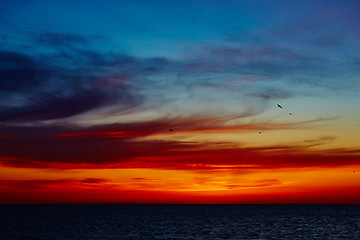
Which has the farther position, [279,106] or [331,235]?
[331,235]

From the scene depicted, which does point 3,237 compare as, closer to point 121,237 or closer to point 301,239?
point 121,237

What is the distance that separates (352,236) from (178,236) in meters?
32.5

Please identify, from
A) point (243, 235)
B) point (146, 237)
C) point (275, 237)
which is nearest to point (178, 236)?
point (146, 237)

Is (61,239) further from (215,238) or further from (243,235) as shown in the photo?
(243,235)

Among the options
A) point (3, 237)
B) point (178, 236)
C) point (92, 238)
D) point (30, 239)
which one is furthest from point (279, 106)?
point (3, 237)

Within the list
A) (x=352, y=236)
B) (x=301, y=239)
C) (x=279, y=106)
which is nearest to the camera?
(x=279, y=106)

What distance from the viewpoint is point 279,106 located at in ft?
191

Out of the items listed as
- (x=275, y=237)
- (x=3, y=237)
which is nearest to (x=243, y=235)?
(x=275, y=237)

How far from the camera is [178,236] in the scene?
79.3 meters

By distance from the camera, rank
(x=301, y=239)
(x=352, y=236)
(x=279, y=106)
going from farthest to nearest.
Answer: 1. (x=352, y=236)
2. (x=301, y=239)
3. (x=279, y=106)

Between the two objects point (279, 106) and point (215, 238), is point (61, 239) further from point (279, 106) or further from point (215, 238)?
point (279, 106)

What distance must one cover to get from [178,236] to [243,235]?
491 inches

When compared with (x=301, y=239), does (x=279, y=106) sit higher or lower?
higher

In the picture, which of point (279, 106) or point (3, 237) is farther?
point (3, 237)
